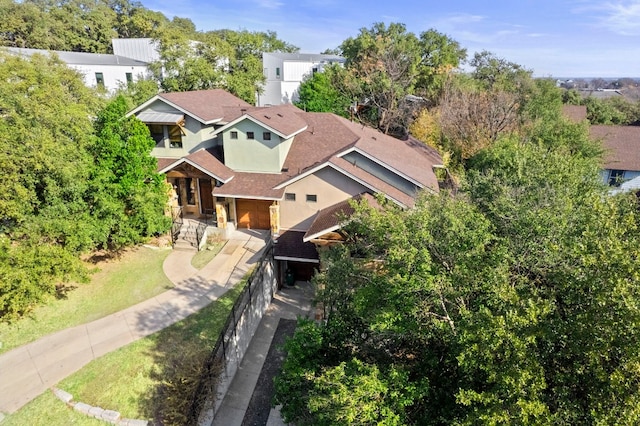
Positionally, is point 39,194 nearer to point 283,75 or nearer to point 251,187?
point 251,187

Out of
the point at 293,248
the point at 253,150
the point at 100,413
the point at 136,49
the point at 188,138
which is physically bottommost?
the point at 100,413

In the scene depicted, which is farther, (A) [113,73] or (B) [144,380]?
(A) [113,73]

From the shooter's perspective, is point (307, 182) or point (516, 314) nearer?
point (516, 314)

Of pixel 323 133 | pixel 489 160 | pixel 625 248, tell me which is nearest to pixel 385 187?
pixel 489 160

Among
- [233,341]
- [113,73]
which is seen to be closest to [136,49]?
[113,73]

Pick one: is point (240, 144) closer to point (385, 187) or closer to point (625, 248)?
point (385, 187)

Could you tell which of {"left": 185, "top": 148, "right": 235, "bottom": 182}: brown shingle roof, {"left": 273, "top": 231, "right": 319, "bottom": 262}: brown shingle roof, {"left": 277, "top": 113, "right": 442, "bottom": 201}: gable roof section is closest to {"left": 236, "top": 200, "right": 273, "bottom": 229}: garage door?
{"left": 185, "top": 148, "right": 235, "bottom": 182}: brown shingle roof

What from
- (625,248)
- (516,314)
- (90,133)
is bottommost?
(516,314)
